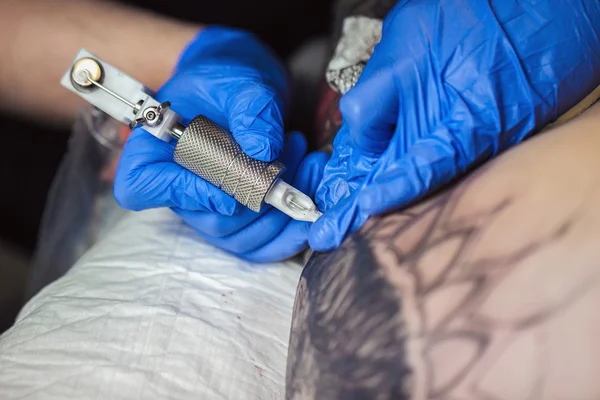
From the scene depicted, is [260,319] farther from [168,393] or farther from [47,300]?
[47,300]

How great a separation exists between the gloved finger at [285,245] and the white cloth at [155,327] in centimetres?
2

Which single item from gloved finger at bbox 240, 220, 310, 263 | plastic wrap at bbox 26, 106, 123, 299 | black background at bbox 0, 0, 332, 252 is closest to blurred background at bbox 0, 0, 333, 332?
black background at bbox 0, 0, 332, 252

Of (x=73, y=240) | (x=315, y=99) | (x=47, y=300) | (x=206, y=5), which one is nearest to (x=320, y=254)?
(x=47, y=300)

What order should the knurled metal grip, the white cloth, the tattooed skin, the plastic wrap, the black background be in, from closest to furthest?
the tattooed skin, the white cloth, the knurled metal grip, the plastic wrap, the black background

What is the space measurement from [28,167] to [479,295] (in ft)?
3.89

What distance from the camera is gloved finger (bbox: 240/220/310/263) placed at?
2.95 feet

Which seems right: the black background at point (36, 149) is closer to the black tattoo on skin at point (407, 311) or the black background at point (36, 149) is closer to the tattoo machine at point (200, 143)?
the tattoo machine at point (200, 143)

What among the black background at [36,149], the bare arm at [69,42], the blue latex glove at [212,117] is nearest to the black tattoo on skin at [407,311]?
the blue latex glove at [212,117]

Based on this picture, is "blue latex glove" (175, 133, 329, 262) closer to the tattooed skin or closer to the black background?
the tattooed skin

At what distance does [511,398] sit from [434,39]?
0.47 metres

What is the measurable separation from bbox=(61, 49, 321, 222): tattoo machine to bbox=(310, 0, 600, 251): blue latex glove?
10 centimetres

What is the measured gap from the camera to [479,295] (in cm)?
56

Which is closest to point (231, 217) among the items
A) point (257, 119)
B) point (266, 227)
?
point (266, 227)

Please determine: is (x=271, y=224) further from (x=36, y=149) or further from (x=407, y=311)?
(x=36, y=149)
